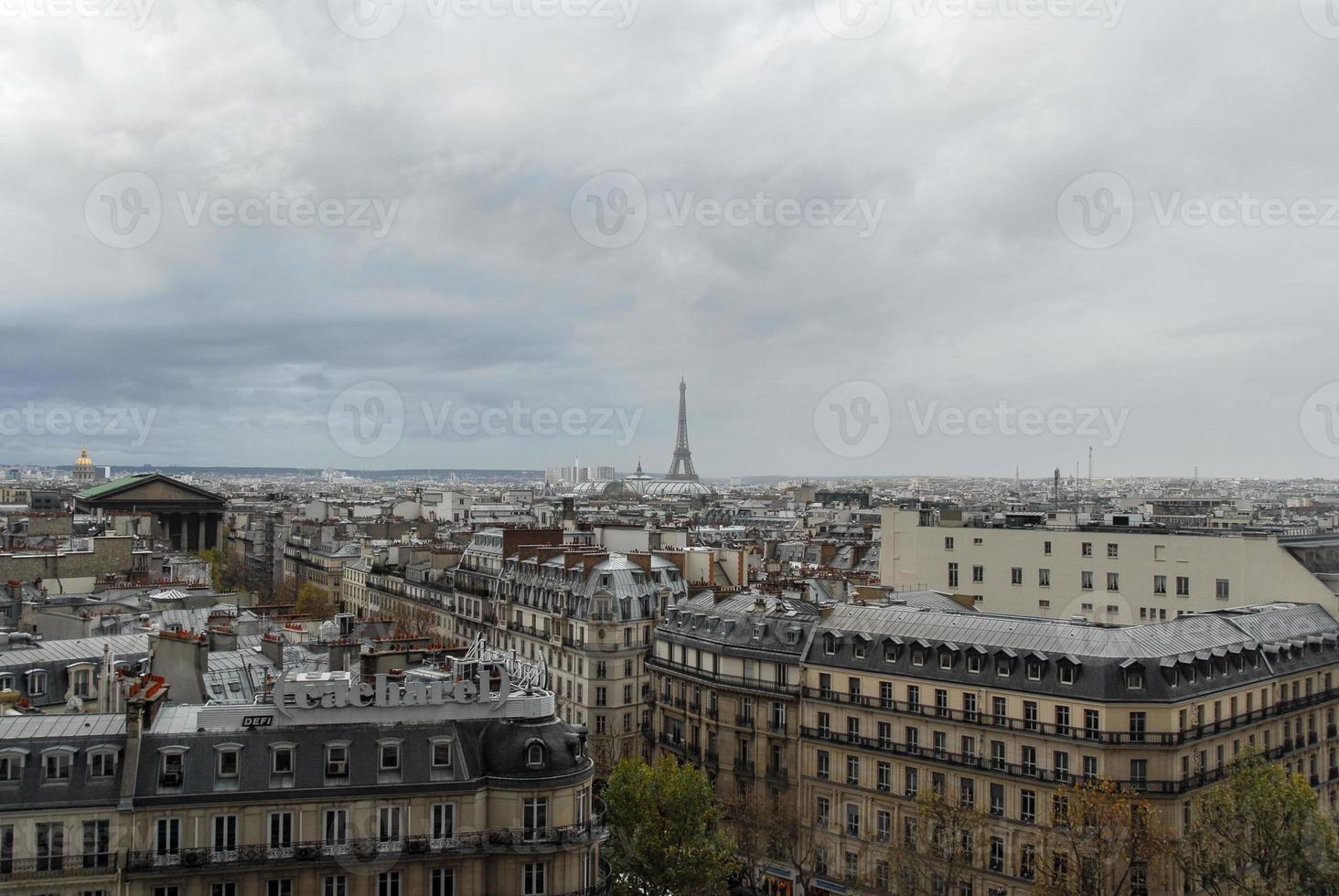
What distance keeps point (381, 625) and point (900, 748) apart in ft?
89.9

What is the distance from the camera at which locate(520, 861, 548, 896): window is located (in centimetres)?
3011

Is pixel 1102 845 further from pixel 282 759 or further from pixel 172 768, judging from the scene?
pixel 172 768

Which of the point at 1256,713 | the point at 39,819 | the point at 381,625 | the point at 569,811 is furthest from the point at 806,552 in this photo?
the point at 39,819

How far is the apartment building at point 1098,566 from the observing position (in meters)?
55.8

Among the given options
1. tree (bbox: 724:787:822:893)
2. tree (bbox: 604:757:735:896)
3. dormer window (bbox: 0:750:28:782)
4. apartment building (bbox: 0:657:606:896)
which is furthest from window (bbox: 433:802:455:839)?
tree (bbox: 724:787:822:893)

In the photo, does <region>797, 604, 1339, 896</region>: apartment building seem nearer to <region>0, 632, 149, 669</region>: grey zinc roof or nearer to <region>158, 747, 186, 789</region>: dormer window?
<region>158, 747, 186, 789</region>: dormer window

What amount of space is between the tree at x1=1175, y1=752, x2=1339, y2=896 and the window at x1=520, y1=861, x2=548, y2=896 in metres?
19.1

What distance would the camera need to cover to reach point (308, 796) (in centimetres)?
2905

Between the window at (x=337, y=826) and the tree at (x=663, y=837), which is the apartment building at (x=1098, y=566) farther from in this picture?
the window at (x=337, y=826)

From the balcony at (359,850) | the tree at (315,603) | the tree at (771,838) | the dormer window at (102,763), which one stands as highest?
the dormer window at (102,763)

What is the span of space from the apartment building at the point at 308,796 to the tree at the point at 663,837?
3.75m

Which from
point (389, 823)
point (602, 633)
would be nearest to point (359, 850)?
point (389, 823)

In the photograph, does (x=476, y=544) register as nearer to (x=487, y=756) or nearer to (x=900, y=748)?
(x=900, y=748)

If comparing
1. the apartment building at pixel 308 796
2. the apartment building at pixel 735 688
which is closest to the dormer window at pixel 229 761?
the apartment building at pixel 308 796
